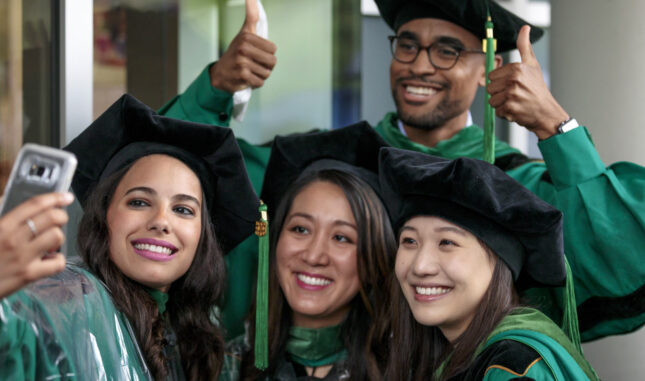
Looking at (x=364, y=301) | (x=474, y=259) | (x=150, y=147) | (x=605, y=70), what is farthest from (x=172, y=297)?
Answer: (x=605, y=70)

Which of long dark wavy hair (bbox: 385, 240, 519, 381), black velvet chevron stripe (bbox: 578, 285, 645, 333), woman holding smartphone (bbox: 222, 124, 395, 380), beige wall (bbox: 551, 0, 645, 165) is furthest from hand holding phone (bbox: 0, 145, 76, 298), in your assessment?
beige wall (bbox: 551, 0, 645, 165)

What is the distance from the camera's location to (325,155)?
9.66 ft

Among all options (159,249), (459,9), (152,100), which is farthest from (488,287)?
(152,100)

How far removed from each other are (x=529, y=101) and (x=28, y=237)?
72.6 inches

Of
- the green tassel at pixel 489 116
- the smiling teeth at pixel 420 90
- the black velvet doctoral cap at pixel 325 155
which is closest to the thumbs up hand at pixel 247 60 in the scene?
the black velvet doctoral cap at pixel 325 155

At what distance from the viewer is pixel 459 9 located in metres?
3.35

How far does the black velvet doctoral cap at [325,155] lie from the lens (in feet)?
9.36

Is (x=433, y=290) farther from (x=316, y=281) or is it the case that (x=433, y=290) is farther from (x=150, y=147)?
(x=150, y=147)

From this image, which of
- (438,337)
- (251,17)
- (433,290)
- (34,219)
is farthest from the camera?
(251,17)

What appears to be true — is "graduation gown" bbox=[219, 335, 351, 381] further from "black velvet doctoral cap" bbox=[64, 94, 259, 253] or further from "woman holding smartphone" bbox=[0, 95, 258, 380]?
"black velvet doctoral cap" bbox=[64, 94, 259, 253]

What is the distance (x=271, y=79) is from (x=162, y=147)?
2.38 meters

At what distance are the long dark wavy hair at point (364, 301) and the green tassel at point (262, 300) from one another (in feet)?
0.38

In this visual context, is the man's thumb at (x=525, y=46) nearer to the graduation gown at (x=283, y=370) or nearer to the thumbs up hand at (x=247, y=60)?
the thumbs up hand at (x=247, y=60)

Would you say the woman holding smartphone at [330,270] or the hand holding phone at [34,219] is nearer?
the hand holding phone at [34,219]
